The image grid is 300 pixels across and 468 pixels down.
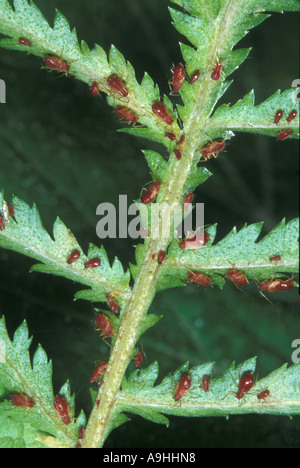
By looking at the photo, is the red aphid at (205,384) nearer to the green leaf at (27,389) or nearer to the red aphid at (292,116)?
the green leaf at (27,389)

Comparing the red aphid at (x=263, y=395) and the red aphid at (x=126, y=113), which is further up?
the red aphid at (x=126, y=113)

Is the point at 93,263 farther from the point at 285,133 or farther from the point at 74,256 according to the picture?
the point at 285,133

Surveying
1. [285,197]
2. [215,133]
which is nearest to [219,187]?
[285,197]

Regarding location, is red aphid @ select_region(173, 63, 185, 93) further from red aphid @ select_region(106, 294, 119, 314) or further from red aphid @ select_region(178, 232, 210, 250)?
red aphid @ select_region(106, 294, 119, 314)

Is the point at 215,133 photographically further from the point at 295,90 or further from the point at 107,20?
the point at 107,20

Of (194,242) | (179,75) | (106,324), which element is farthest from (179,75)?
(106,324)

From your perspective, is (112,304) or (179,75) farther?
(179,75)

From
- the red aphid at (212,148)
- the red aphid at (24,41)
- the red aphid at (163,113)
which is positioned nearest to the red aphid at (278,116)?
the red aphid at (212,148)
